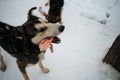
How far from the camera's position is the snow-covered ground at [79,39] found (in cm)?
257

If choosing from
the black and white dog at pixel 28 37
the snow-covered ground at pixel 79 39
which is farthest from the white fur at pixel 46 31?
the snow-covered ground at pixel 79 39

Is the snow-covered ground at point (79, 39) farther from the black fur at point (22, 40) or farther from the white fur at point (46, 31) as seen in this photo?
the white fur at point (46, 31)

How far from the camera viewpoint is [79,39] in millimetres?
3014

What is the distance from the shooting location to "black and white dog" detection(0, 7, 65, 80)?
1.80 meters

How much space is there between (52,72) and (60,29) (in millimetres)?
917

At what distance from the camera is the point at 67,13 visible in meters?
3.42

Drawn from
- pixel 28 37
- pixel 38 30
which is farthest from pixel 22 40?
pixel 38 30

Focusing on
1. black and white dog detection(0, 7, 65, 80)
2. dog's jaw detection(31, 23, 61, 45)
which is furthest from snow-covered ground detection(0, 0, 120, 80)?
dog's jaw detection(31, 23, 61, 45)

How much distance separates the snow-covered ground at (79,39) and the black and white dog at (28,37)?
22.4 inches

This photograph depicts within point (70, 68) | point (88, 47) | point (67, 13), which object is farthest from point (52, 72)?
point (67, 13)

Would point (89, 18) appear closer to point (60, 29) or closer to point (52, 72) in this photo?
point (52, 72)

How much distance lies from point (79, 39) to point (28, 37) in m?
1.33

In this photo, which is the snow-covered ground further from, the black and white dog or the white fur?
the white fur

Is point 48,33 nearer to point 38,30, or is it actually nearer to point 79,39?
point 38,30
